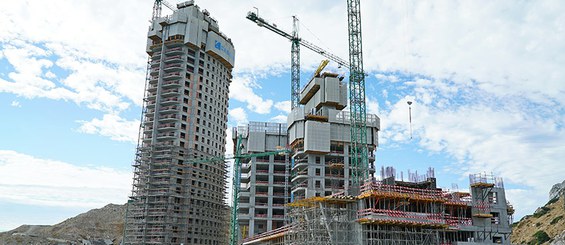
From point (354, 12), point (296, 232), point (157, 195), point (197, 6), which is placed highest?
point (197, 6)

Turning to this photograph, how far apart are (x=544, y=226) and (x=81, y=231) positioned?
145 m

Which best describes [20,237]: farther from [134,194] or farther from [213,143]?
[213,143]

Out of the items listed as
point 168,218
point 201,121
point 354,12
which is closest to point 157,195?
point 168,218

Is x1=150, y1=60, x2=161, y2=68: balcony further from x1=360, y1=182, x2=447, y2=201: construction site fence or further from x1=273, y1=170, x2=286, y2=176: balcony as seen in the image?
x1=360, y1=182, x2=447, y2=201: construction site fence

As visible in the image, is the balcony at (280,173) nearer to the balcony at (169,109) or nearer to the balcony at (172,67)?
the balcony at (169,109)

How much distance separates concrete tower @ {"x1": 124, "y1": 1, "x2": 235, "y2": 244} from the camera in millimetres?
101562

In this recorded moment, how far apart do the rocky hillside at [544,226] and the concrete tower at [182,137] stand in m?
80.4

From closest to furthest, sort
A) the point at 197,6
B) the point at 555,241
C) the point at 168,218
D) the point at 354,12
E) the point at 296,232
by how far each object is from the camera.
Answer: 1. the point at 296,232
2. the point at 354,12
3. the point at 168,218
4. the point at 555,241
5. the point at 197,6

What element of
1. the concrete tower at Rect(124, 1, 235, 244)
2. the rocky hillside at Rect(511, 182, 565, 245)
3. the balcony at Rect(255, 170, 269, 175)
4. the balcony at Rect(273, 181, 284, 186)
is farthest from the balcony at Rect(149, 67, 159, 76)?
the rocky hillside at Rect(511, 182, 565, 245)

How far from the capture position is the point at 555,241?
111 metres

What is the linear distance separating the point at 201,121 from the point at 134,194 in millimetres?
22146

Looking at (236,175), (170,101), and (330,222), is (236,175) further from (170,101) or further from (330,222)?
(330,222)

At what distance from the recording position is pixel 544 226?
137 m

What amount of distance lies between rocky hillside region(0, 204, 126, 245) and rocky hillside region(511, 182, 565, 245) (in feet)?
406
